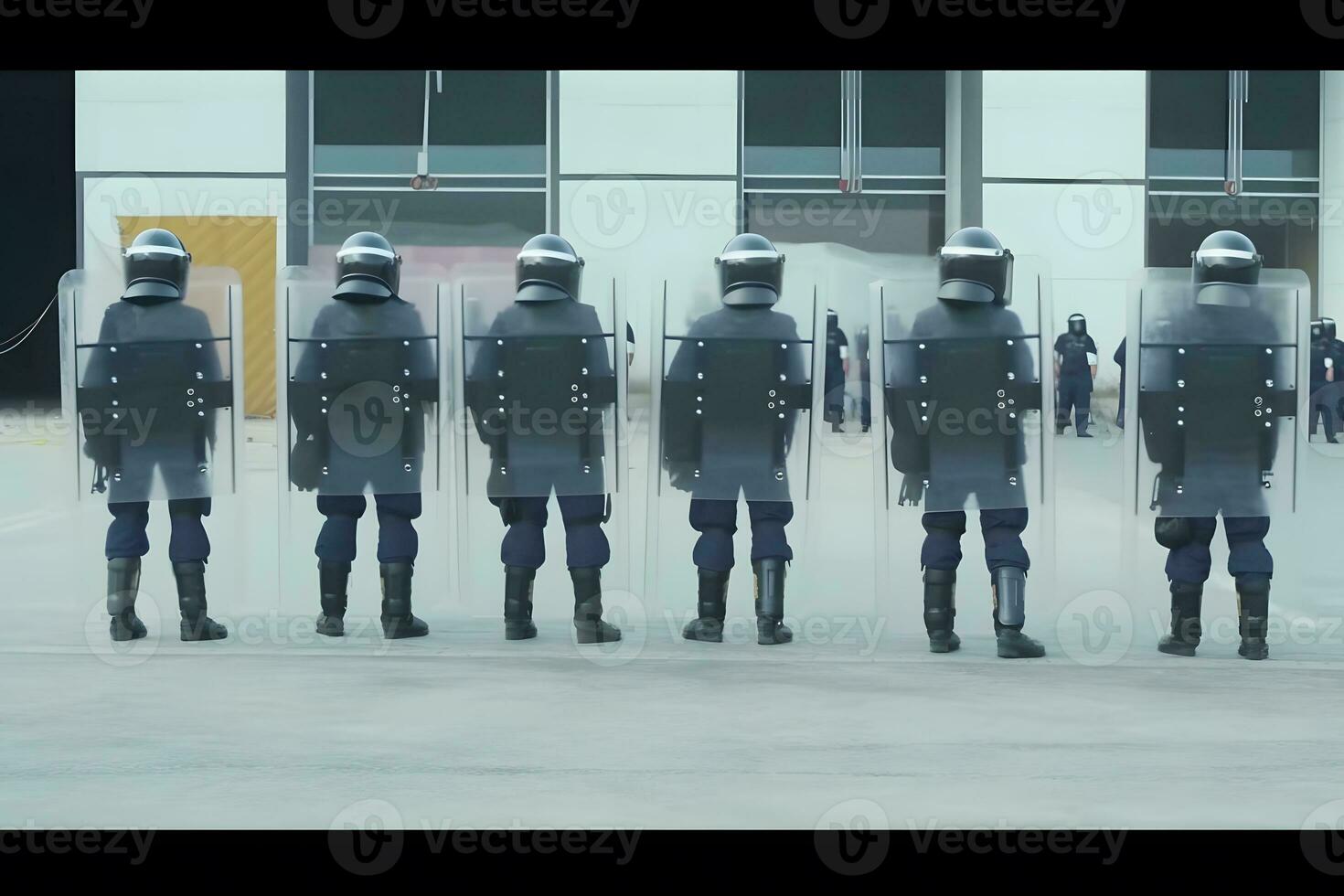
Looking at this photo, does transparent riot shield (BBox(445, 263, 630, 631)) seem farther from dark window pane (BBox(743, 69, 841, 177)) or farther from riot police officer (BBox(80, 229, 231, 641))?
dark window pane (BBox(743, 69, 841, 177))

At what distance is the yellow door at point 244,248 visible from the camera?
771 inches

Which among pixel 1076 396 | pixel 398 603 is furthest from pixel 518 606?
pixel 1076 396

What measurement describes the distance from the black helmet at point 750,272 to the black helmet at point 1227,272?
151 cm

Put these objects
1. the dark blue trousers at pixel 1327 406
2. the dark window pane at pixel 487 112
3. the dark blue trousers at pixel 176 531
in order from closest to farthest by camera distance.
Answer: the dark blue trousers at pixel 176 531
the dark blue trousers at pixel 1327 406
the dark window pane at pixel 487 112

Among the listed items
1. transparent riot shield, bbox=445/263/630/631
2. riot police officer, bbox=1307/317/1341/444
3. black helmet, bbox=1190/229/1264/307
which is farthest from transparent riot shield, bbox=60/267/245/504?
riot police officer, bbox=1307/317/1341/444

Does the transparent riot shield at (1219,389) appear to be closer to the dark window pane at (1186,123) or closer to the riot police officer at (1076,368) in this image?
the riot police officer at (1076,368)

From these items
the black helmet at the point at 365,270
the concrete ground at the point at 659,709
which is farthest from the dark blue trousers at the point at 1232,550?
the black helmet at the point at 365,270

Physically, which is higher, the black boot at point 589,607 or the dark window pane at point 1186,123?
the dark window pane at point 1186,123

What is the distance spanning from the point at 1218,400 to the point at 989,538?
0.95 meters

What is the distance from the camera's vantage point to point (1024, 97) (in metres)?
19.9

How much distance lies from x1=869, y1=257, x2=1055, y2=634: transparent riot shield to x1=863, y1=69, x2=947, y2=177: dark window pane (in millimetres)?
13947

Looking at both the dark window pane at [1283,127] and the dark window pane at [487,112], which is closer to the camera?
the dark window pane at [487,112]

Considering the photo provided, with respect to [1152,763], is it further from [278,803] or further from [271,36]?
[271,36]

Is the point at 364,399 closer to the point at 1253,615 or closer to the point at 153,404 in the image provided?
the point at 153,404
